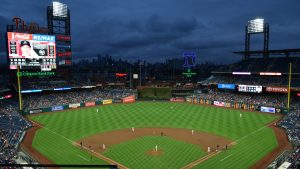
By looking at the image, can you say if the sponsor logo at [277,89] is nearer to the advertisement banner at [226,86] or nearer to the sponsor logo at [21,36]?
the advertisement banner at [226,86]

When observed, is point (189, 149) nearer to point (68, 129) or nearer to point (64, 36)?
point (68, 129)

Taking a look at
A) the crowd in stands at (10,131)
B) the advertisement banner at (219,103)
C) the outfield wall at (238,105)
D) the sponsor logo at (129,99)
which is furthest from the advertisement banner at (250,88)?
the crowd in stands at (10,131)

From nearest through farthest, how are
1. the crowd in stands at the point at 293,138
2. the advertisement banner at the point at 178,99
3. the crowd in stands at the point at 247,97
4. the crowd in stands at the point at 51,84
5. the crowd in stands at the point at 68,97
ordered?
the crowd in stands at the point at 293,138 → the crowd in stands at the point at 247,97 → the crowd in stands at the point at 68,97 → the crowd in stands at the point at 51,84 → the advertisement banner at the point at 178,99

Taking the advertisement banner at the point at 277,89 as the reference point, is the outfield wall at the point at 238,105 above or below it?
below

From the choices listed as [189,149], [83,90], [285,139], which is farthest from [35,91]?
[285,139]

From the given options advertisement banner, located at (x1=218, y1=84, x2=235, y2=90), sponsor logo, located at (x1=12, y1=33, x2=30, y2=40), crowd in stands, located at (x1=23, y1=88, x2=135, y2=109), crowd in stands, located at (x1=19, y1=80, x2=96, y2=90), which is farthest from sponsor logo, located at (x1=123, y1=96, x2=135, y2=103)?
sponsor logo, located at (x1=12, y1=33, x2=30, y2=40)

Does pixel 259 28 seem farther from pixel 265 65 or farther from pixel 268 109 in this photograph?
pixel 268 109

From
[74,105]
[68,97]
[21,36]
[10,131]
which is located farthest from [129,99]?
[10,131]
